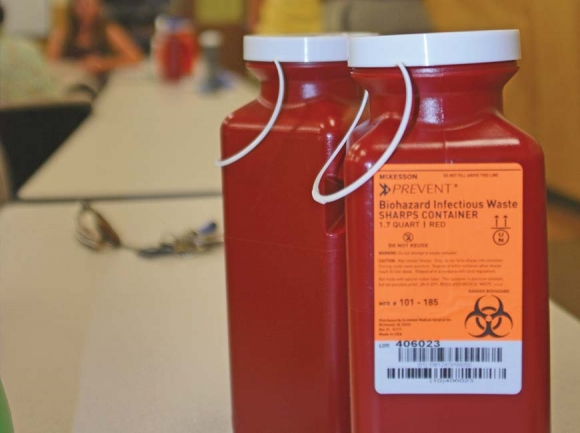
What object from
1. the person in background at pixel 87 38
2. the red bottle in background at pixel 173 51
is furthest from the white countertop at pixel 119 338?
the person in background at pixel 87 38

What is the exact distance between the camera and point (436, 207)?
348 mm

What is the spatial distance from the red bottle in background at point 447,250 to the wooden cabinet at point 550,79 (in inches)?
63.1

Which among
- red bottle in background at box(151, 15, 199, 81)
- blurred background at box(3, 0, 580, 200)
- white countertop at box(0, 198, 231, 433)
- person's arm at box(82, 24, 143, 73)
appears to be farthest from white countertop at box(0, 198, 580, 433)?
person's arm at box(82, 24, 143, 73)

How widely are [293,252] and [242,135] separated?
69 millimetres

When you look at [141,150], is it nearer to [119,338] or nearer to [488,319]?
[119,338]

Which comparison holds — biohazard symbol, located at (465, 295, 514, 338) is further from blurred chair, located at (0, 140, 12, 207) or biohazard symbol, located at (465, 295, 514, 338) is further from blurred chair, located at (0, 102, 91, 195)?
blurred chair, located at (0, 102, 91, 195)

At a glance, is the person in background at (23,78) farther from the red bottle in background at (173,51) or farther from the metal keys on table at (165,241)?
the metal keys on table at (165,241)

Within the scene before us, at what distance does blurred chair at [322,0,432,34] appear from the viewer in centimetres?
278

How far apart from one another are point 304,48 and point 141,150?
1128mm

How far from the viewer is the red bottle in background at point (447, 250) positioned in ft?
1.13

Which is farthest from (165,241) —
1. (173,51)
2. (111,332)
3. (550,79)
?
(173,51)

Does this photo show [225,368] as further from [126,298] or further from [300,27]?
[300,27]

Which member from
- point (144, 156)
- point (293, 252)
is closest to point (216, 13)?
point (144, 156)

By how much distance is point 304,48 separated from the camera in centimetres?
42
